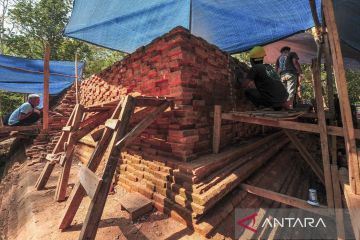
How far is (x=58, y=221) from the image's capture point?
2.68m

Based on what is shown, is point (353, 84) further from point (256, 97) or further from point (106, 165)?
point (106, 165)

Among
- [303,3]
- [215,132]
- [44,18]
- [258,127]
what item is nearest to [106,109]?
[215,132]

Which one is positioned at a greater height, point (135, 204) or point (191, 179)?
point (191, 179)

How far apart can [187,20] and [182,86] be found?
202 centimetres

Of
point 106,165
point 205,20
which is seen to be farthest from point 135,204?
point 205,20

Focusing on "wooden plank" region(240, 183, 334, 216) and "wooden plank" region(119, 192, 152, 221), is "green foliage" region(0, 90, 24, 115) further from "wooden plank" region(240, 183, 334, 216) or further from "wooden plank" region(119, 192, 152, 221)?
"wooden plank" region(240, 183, 334, 216)

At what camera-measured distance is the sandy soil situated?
243cm

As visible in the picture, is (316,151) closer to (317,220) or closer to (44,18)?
(317,220)

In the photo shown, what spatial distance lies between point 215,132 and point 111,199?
1.84 meters

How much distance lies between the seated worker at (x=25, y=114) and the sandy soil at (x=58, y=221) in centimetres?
320

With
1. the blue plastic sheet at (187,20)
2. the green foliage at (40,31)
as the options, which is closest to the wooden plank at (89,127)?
the blue plastic sheet at (187,20)

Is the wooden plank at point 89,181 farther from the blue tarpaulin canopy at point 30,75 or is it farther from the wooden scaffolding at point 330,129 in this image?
the blue tarpaulin canopy at point 30,75

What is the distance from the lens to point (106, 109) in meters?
3.12

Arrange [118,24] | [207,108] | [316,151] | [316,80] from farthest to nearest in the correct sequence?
[316,151]
[118,24]
[207,108]
[316,80]
